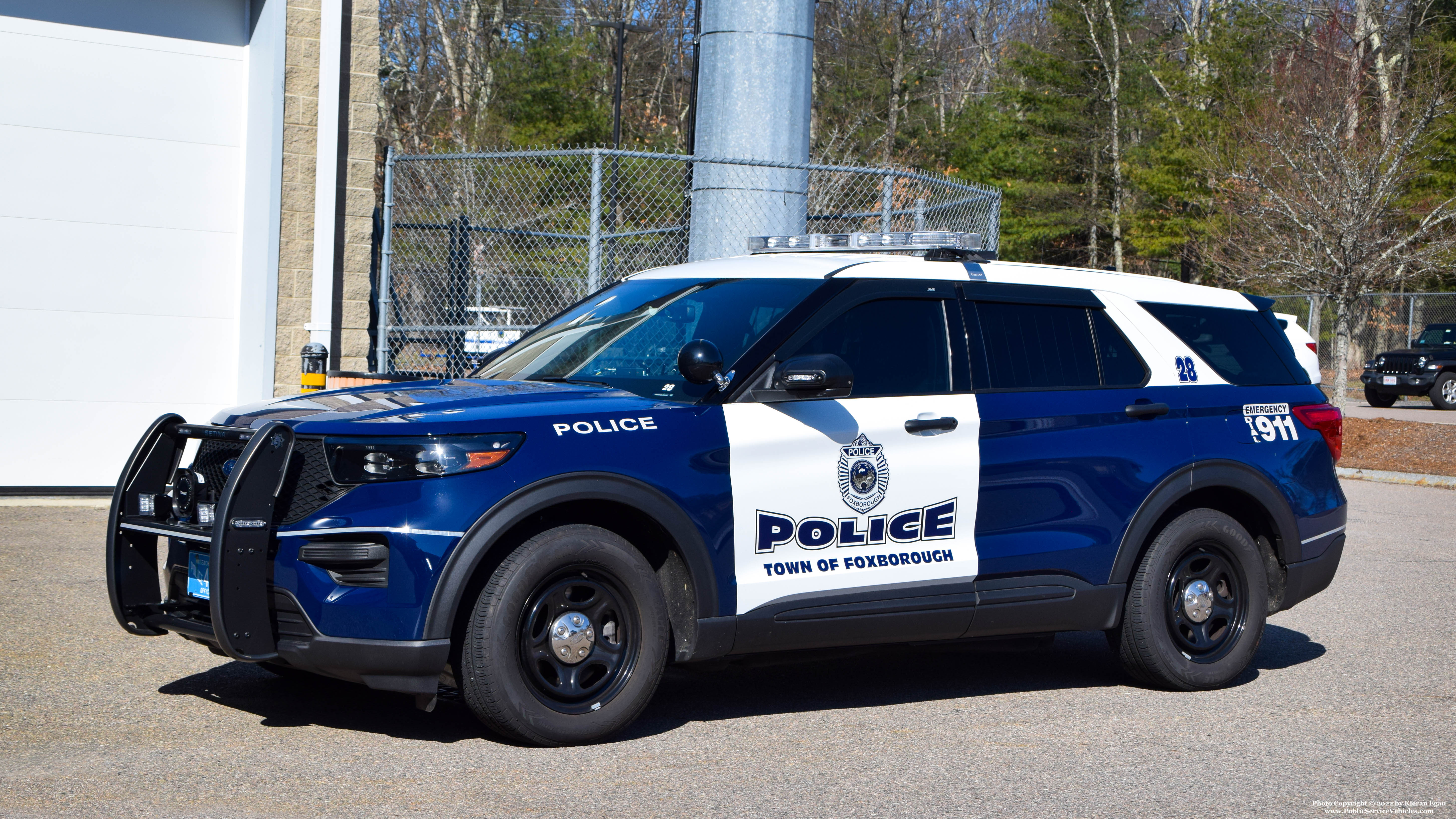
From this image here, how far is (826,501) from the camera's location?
5.28 metres

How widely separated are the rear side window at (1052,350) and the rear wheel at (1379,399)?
26.7m

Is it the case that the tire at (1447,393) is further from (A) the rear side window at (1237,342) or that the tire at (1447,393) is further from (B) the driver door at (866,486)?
(B) the driver door at (866,486)

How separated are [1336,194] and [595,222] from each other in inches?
576

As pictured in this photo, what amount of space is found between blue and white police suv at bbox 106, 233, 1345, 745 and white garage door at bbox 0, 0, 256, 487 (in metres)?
5.29

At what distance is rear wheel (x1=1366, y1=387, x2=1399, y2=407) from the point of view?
30156mm

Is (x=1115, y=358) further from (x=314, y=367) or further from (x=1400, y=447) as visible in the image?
(x=1400, y=447)

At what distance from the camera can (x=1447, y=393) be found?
29500mm

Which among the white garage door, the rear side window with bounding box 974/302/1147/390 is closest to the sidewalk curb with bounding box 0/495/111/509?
the white garage door

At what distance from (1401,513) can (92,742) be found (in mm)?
12204

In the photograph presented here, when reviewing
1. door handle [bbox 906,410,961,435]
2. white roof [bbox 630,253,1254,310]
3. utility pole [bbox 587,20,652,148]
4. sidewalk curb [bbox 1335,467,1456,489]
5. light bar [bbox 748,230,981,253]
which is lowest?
sidewalk curb [bbox 1335,467,1456,489]

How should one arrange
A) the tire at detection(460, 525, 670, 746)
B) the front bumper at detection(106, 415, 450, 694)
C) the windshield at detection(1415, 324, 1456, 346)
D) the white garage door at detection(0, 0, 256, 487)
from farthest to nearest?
the windshield at detection(1415, 324, 1456, 346) → the white garage door at detection(0, 0, 256, 487) → the tire at detection(460, 525, 670, 746) → the front bumper at detection(106, 415, 450, 694)

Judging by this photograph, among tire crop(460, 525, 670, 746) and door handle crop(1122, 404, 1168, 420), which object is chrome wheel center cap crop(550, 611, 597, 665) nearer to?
tire crop(460, 525, 670, 746)

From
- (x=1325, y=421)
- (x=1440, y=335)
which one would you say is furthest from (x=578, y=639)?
(x=1440, y=335)

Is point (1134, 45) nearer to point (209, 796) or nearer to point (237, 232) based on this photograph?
point (237, 232)
